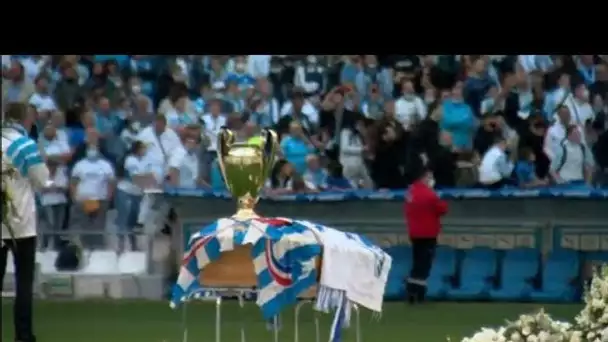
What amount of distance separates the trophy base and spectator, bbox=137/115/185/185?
6.44 meters

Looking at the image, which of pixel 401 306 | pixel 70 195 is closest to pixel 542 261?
pixel 401 306

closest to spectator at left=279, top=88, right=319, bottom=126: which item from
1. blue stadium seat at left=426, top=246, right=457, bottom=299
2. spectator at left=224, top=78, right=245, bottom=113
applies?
spectator at left=224, top=78, right=245, bottom=113

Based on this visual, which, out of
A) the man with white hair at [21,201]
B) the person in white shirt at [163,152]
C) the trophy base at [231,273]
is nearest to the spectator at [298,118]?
the person in white shirt at [163,152]

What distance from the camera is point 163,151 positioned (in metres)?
17.1

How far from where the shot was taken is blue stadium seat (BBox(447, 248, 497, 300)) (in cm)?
1633

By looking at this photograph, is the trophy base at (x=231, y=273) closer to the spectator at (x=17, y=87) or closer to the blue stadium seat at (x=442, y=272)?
the blue stadium seat at (x=442, y=272)

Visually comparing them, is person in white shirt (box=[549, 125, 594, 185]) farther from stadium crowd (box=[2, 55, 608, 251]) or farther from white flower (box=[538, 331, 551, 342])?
white flower (box=[538, 331, 551, 342])

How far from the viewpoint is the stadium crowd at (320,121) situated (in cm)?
1695

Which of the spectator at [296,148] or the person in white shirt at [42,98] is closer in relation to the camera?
the spectator at [296,148]

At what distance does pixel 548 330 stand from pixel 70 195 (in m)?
9.36

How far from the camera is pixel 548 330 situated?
8.19 meters

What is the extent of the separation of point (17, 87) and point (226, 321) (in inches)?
166
